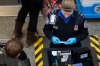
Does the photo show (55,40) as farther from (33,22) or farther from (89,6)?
(89,6)

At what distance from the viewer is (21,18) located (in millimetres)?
3262

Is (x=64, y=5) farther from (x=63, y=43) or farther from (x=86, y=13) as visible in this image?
(x=86, y=13)

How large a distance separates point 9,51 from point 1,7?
178 cm

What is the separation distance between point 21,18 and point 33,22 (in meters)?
0.19

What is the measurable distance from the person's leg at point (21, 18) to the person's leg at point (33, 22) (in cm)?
10

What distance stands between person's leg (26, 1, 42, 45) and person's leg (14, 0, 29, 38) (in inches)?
3.9

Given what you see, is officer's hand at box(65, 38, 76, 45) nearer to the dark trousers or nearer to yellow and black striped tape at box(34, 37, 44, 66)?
yellow and black striped tape at box(34, 37, 44, 66)

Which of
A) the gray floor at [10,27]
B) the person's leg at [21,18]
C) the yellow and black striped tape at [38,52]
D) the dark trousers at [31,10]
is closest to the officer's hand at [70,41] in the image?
the yellow and black striped tape at [38,52]

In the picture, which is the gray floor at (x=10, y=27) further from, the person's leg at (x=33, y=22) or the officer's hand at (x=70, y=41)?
the officer's hand at (x=70, y=41)

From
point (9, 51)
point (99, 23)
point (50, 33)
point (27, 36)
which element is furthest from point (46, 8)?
point (9, 51)

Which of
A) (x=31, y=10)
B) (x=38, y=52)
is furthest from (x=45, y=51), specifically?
(x=31, y=10)

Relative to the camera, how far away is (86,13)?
3.65 m

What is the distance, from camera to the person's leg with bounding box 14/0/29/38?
311 cm

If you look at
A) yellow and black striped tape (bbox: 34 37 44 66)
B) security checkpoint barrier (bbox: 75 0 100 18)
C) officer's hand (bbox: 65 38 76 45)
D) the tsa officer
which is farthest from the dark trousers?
security checkpoint barrier (bbox: 75 0 100 18)
